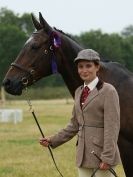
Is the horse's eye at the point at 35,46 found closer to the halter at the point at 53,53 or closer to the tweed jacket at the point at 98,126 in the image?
the halter at the point at 53,53

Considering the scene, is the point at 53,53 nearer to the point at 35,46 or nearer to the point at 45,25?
the point at 35,46

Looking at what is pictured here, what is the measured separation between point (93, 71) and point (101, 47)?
59948mm

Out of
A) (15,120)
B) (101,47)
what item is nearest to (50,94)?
(101,47)

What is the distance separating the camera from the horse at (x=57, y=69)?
7.21 metres

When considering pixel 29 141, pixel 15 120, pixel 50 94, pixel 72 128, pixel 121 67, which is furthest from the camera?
pixel 50 94

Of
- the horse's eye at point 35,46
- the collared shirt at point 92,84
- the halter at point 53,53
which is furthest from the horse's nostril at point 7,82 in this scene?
the collared shirt at point 92,84

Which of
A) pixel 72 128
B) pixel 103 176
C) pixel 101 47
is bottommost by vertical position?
pixel 101 47

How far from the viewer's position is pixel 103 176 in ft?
18.7

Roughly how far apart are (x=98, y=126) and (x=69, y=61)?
189 cm

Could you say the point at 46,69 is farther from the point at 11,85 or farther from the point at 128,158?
the point at 128,158

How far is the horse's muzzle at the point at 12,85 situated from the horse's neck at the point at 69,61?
2.03 feet

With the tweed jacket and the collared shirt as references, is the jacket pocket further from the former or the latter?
the collared shirt

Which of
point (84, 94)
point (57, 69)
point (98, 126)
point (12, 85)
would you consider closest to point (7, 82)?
point (12, 85)

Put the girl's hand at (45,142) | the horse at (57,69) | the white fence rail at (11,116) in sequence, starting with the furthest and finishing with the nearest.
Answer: the white fence rail at (11,116) → the horse at (57,69) → the girl's hand at (45,142)
